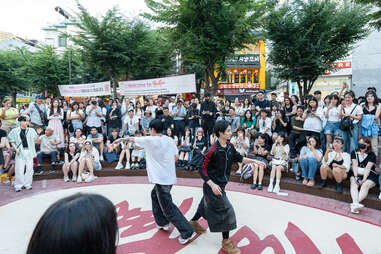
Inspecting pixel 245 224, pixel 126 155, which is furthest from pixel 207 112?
pixel 245 224

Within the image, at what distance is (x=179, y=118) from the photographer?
29.5 ft

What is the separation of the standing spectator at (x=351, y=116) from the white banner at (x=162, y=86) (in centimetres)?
448

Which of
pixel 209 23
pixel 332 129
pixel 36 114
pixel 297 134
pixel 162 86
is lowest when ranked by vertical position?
pixel 297 134

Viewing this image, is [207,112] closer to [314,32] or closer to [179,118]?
[179,118]

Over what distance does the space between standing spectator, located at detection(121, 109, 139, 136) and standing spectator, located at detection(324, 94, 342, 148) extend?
6123mm

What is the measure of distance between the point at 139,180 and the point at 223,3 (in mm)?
6329

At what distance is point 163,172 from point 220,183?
3.02ft

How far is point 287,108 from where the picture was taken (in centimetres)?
792

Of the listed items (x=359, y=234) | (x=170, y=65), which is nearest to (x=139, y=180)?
(x=359, y=234)

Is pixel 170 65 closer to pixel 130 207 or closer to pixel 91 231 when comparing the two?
pixel 130 207

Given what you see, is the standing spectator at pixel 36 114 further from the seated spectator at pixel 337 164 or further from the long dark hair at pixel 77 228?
the seated spectator at pixel 337 164

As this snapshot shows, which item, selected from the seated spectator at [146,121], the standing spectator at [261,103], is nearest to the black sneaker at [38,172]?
the seated spectator at [146,121]

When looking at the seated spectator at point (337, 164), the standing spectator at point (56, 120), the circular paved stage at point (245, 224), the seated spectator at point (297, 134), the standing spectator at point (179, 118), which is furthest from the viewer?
the standing spectator at point (179, 118)

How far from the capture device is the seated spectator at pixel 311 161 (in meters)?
5.80
